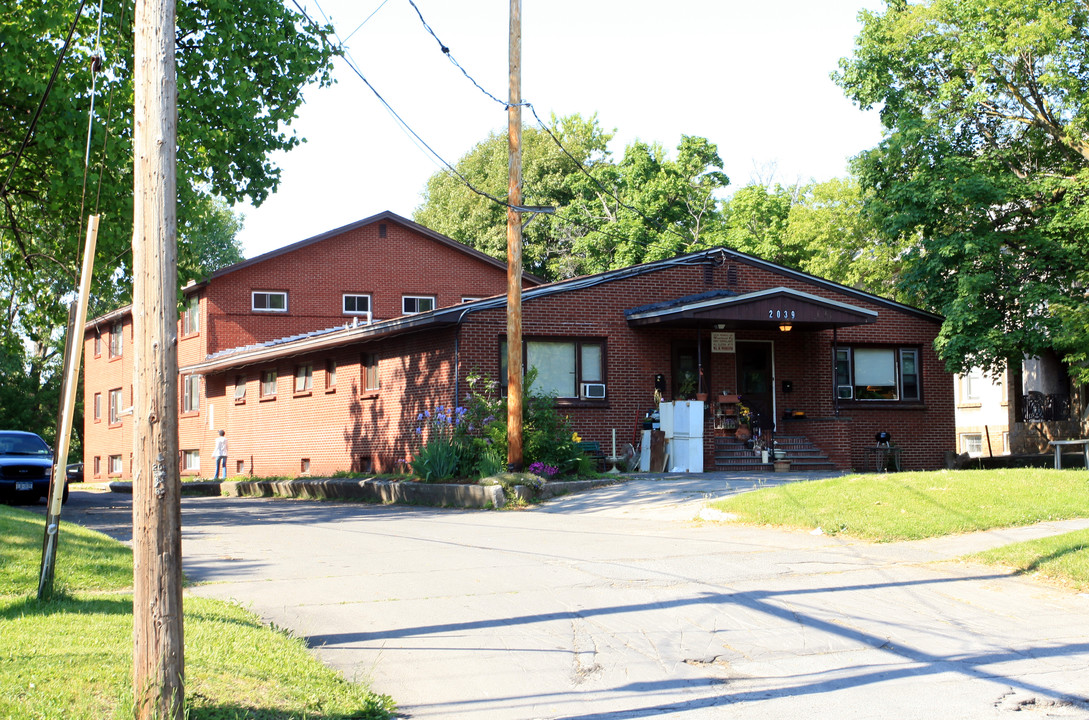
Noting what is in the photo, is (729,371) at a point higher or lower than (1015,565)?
higher

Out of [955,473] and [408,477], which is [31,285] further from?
[955,473]

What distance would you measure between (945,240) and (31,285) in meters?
21.8

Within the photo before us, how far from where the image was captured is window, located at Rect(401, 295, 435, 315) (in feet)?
124

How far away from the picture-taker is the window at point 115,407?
146 ft

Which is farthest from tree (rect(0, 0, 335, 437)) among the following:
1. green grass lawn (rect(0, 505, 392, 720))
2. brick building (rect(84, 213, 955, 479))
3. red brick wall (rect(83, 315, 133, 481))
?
red brick wall (rect(83, 315, 133, 481))

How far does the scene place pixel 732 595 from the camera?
930cm

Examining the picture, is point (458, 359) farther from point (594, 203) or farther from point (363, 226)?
point (594, 203)

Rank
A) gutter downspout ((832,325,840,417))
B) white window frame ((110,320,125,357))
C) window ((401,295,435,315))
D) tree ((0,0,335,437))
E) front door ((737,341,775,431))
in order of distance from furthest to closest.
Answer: white window frame ((110,320,125,357)), window ((401,295,435,315)), front door ((737,341,775,431)), gutter downspout ((832,325,840,417)), tree ((0,0,335,437))

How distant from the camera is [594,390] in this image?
76.7ft

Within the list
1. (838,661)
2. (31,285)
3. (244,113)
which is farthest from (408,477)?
(838,661)

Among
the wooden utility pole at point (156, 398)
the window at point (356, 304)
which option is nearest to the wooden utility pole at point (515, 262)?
the wooden utility pole at point (156, 398)

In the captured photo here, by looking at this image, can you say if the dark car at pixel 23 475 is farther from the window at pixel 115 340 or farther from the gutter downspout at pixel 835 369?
the window at pixel 115 340

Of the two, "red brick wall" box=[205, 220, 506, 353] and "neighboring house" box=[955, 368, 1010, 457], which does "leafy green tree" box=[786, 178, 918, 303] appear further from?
"red brick wall" box=[205, 220, 506, 353]

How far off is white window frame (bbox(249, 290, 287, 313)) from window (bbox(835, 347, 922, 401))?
1954cm
